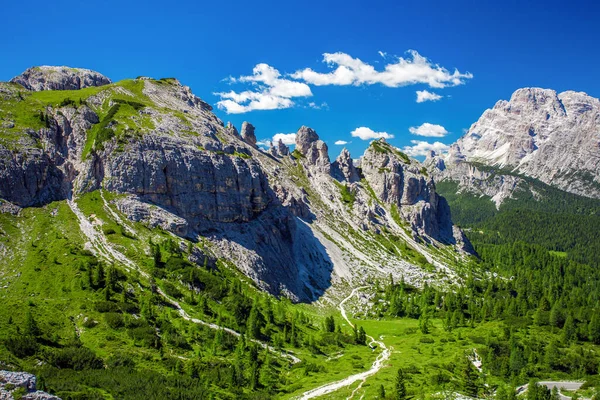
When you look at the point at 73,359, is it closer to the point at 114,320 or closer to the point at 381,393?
the point at 114,320

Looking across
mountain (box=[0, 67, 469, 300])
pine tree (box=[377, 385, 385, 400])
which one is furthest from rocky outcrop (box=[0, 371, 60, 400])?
mountain (box=[0, 67, 469, 300])

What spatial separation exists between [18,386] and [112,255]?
91261 millimetres

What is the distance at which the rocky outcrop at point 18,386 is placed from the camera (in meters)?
35.1

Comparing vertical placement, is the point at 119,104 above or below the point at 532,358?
above

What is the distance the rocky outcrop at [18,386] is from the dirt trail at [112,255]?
2623 inches

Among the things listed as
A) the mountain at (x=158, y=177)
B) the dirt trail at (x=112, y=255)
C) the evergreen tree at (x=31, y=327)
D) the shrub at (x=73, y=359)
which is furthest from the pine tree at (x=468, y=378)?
the evergreen tree at (x=31, y=327)

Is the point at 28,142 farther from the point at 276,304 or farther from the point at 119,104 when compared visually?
the point at 276,304

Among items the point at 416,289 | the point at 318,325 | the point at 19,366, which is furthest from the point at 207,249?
the point at 416,289

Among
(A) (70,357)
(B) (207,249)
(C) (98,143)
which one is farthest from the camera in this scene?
(C) (98,143)

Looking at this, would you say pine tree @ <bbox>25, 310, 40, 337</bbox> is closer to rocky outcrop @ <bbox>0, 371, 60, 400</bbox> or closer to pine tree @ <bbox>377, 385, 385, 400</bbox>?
rocky outcrop @ <bbox>0, 371, 60, 400</bbox>

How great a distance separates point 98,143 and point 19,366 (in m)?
113

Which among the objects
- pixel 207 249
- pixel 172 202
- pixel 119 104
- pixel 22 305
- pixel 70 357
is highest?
pixel 119 104

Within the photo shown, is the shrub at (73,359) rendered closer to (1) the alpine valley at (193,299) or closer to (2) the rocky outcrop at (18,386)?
(1) the alpine valley at (193,299)

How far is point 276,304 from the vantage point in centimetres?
13788
